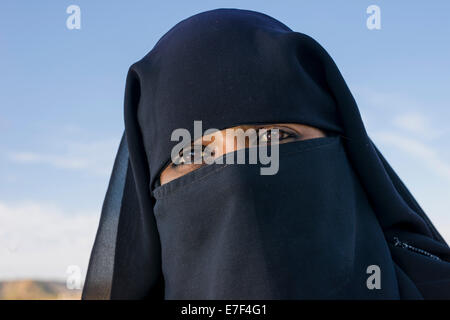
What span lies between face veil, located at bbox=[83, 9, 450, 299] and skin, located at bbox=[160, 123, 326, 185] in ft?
0.13

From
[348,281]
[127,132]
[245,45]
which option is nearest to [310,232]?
[348,281]

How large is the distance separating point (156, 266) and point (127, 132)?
617 mm

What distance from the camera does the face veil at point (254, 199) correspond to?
5.52 feet

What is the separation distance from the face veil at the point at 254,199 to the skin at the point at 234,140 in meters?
0.04

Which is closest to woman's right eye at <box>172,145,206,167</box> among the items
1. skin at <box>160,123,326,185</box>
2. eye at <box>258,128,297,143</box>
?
skin at <box>160,123,326,185</box>

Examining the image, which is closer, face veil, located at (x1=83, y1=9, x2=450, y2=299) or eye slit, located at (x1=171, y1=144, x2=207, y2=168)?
face veil, located at (x1=83, y1=9, x2=450, y2=299)

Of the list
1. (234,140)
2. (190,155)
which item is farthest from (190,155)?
(234,140)

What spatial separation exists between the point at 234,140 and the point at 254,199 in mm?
274

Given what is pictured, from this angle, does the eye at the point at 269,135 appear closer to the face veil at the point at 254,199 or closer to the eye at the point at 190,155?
the face veil at the point at 254,199

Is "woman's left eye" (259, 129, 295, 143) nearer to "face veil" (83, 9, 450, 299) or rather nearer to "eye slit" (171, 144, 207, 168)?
"face veil" (83, 9, 450, 299)

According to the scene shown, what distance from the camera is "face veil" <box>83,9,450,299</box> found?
5.52 ft

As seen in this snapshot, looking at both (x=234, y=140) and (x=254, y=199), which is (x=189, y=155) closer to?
(x=234, y=140)

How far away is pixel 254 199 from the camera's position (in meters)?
1.76
